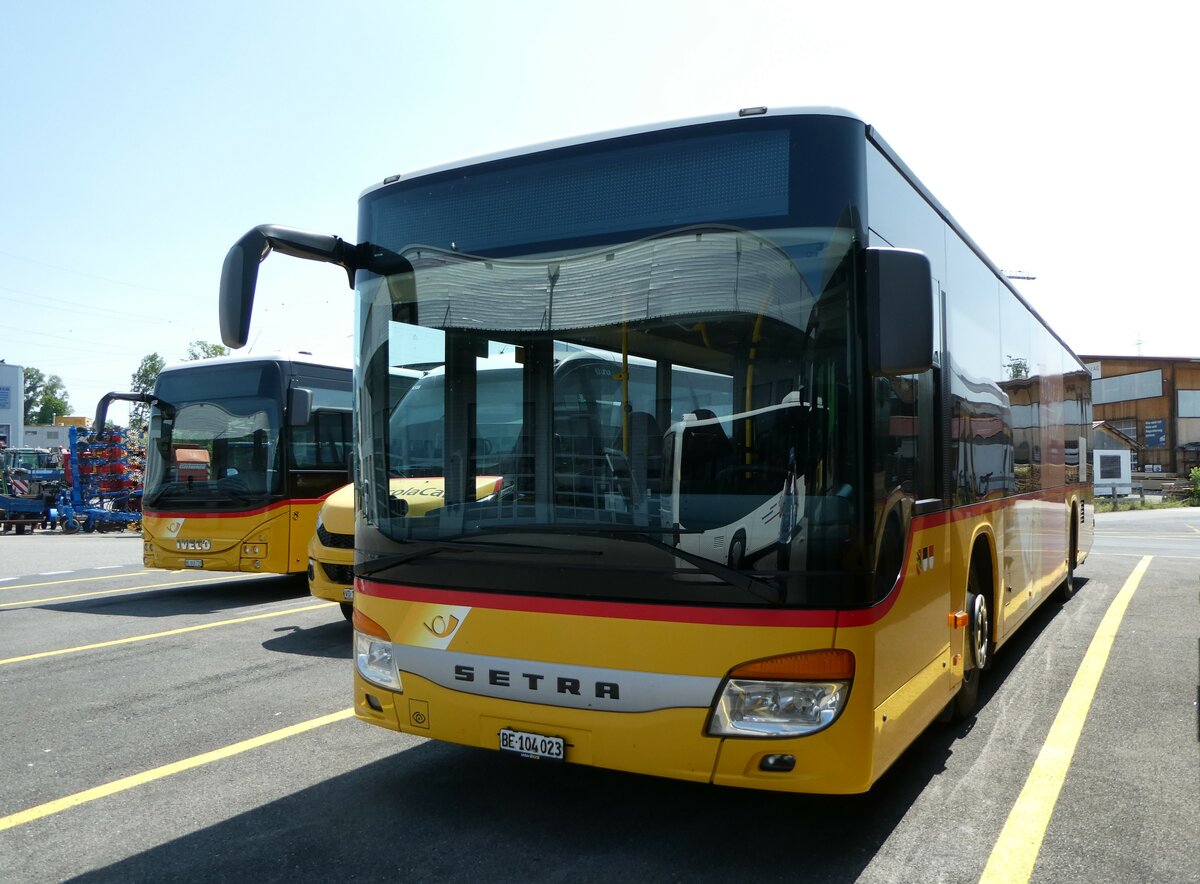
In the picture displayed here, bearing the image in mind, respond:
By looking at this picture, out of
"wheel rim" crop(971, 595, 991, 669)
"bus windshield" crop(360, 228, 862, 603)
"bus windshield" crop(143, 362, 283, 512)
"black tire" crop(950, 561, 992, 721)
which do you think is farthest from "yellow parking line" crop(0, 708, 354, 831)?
"bus windshield" crop(143, 362, 283, 512)

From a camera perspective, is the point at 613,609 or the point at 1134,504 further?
the point at 1134,504

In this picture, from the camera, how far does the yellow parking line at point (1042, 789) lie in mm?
3818

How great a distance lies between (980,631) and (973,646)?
0.68 feet

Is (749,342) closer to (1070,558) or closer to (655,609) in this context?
(655,609)

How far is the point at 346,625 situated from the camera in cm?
985

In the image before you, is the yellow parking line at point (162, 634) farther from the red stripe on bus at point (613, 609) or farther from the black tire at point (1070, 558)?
the black tire at point (1070, 558)

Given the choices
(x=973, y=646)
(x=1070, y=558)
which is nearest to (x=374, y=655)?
(x=973, y=646)

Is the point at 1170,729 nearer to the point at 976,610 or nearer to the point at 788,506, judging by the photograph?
the point at 976,610

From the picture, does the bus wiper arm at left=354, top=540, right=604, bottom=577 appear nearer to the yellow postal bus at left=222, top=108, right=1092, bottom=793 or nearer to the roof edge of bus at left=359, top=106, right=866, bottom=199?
the yellow postal bus at left=222, top=108, right=1092, bottom=793

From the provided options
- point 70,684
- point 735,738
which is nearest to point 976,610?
point 735,738

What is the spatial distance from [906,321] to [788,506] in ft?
2.65

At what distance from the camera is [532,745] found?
3951mm

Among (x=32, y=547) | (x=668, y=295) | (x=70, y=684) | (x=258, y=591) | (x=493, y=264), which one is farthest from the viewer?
(x=32, y=547)

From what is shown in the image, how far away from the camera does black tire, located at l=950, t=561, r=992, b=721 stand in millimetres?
5695
